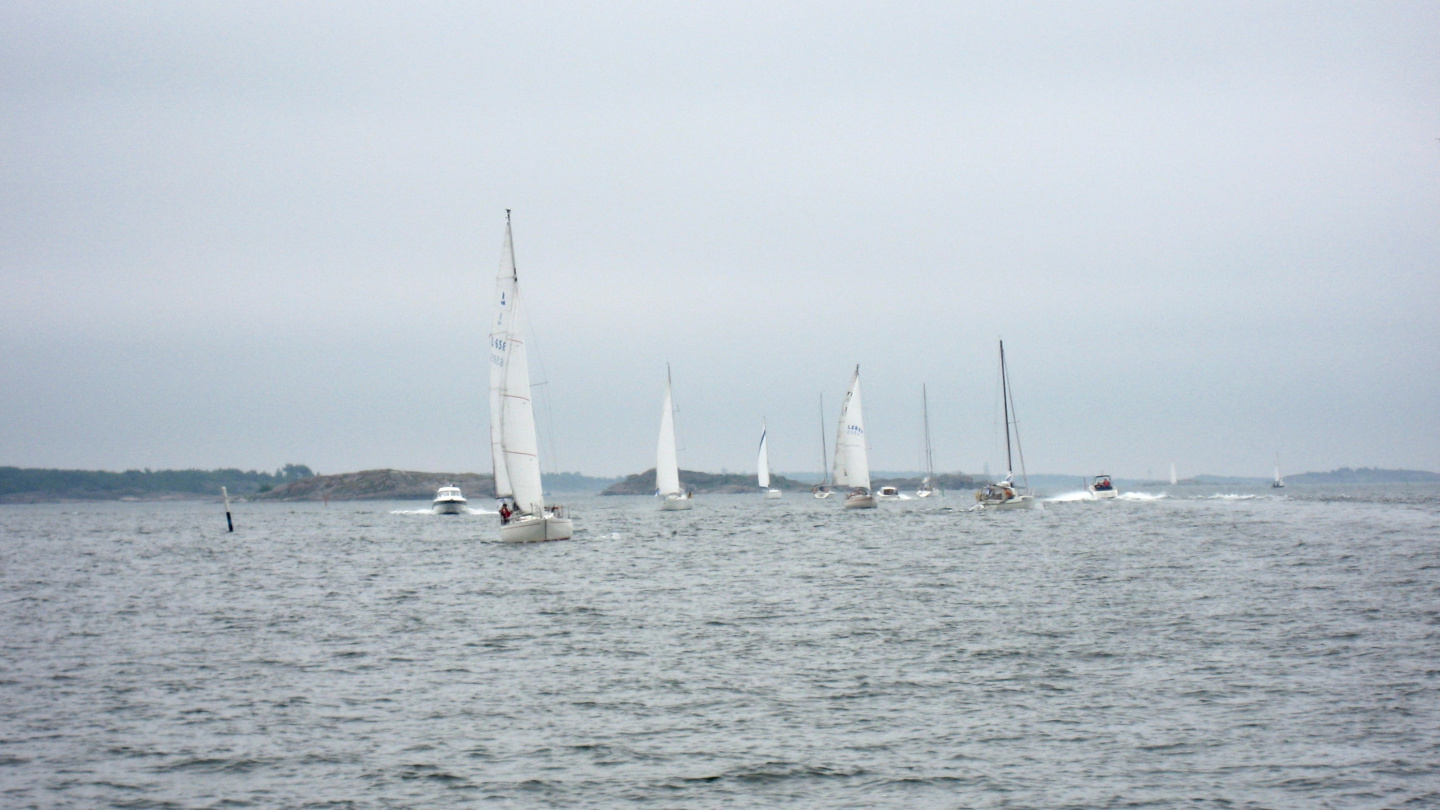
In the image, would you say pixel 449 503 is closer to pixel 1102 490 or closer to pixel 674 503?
pixel 674 503

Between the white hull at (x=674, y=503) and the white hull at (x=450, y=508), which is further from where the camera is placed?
the white hull at (x=674, y=503)

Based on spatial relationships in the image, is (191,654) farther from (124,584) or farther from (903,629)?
(124,584)

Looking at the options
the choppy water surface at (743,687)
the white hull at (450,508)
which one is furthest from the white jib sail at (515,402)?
the white hull at (450,508)

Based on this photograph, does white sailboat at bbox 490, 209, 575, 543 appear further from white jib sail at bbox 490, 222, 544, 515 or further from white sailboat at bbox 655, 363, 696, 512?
white sailboat at bbox 655, 363, 696, 512

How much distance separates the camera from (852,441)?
113m

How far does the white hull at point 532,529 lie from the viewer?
5806cm

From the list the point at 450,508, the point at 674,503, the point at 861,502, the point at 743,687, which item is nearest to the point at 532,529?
the point at 743,687

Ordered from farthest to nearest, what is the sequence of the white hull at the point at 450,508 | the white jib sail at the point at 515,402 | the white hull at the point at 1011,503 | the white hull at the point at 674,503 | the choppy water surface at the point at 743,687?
the white hull at the point at 674,503
the white hull at the point at 450,508
the white hull at the point at 1011,503
the white jib sail at the point at 515,402
the choppy water surface at the point at 743,687

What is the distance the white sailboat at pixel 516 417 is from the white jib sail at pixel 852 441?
5773 centimetres

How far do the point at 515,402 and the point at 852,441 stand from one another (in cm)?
6279

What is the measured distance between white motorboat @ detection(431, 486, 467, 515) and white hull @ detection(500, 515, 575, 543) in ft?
207

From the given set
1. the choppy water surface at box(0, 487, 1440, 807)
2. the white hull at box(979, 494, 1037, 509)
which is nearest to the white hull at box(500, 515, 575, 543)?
the choppy water surface at box(0, 487, 1440, 807)

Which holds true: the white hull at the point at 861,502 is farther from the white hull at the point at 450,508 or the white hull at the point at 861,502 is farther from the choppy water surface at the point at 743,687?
the choppy water surface at the point at 743,687

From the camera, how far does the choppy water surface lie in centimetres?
1574
